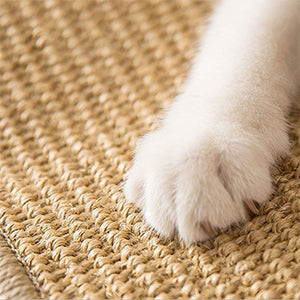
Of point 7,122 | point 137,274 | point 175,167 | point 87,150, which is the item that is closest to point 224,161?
point 175,167

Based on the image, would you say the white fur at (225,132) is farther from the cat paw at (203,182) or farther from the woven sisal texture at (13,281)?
the woven sisal texture at (13,281)

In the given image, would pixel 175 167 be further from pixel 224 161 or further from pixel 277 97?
pixel 277 97

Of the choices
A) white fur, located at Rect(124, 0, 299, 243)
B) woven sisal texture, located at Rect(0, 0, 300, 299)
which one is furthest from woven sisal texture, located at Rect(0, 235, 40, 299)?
white fur, located at Rect(124, 0, 299, 243)

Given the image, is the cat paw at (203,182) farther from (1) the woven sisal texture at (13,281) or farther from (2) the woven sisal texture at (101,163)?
(1) the woven sisal texture at (13,281)

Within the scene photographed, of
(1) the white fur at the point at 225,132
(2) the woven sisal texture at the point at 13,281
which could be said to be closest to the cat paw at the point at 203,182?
(1) the white fur at the point at 225,132

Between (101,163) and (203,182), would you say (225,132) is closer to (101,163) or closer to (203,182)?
(203,182)

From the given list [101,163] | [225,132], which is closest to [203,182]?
[225,132]
